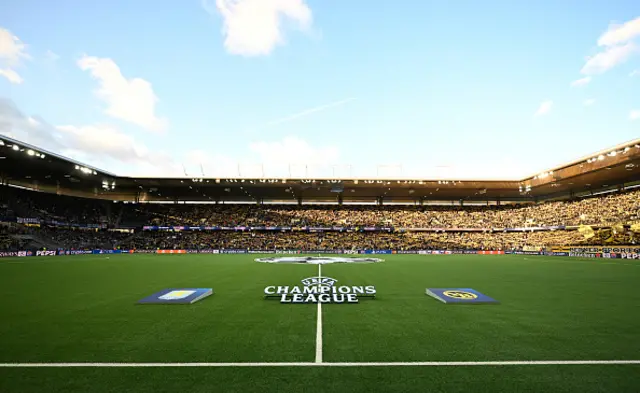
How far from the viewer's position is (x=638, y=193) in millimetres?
46938

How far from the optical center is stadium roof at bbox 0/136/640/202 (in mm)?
40969

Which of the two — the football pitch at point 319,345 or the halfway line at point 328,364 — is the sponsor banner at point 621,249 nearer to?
the football pitch at point 319,345

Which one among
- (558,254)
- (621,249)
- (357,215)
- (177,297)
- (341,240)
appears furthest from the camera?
(357,215)

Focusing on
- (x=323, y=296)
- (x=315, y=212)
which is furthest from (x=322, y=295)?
(x=315, y=212)

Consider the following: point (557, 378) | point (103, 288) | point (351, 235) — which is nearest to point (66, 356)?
point (557, 378)

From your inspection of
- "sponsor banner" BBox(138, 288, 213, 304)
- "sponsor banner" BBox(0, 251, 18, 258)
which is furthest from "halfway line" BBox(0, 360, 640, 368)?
"sponsor banner" BBox(0, 251, 18, 258)

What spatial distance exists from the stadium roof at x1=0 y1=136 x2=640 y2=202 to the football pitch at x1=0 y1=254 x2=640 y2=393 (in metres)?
35.4

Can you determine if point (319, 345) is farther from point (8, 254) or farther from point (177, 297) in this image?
point (8, 254)

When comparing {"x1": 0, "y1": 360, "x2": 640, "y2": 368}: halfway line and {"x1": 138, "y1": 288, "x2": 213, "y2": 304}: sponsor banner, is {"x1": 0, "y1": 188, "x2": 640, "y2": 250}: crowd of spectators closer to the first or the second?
{"x1": 138, "y1": 288, "x2": 213, "y2": 304}: sponsor banner

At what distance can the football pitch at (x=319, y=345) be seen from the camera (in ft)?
15.7

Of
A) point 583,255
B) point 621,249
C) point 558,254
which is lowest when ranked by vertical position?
point 558,254

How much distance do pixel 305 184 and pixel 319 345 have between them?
5069 centimetres

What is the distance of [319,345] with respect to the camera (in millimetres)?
6551

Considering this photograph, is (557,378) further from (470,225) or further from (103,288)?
(470,225)
